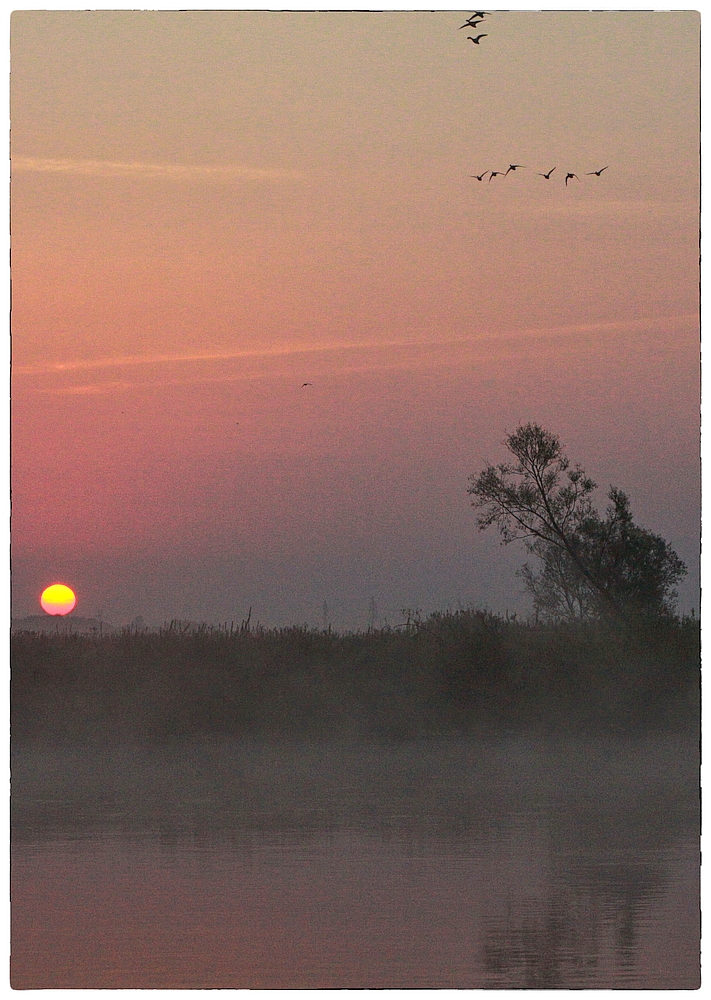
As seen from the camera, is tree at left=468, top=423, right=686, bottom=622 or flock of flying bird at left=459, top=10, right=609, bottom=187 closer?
flock of flying bird at left=459, top=10, right=609, bottom=187

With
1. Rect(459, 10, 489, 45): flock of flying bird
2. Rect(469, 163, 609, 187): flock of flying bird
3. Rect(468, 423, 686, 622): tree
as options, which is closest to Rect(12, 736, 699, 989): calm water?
Rect(468, 423, 686, 622): tree

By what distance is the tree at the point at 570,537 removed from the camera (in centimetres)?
948

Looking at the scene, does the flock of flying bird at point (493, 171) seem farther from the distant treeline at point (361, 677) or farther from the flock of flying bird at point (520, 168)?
the distant treeline at point (361, 677)

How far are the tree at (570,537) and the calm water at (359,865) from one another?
2.93 feet

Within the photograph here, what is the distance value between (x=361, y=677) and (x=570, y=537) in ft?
5.19

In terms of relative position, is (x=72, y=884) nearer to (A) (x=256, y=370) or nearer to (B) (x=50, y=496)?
(B) (x=50, y=496)

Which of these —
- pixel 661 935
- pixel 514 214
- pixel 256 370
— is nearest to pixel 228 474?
pixel 256 370

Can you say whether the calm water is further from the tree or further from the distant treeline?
the tree

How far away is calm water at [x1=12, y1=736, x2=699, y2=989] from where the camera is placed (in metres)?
6.60

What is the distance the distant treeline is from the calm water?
0.18 m

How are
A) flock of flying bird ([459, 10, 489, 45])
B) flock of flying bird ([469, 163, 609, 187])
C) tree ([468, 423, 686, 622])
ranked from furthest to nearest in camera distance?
1. tree ([468, 423, 686, 622])
2. flock of flying bird ([469, 163, 609, 187])
3. flock of flying bird ([459, 10, 489, 45])

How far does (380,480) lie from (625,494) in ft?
4.67

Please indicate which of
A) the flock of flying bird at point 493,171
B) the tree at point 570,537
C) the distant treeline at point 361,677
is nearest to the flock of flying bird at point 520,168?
the flock of flying bird at point 493,171

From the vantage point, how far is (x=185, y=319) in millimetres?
9484
